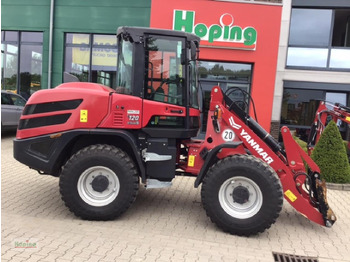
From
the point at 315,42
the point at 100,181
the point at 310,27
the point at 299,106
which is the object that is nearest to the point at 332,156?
the point at 100,181

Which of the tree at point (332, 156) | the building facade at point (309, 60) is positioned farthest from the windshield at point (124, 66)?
the building facade at point (309, 60)

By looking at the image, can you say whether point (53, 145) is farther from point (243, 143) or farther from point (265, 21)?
point (265, 21)

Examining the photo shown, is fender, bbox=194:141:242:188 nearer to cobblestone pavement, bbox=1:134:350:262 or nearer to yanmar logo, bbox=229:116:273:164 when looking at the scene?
yanmar logo, bbox=229:116:273:164

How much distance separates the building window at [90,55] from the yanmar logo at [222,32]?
2.94m

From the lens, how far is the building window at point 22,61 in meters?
12.4

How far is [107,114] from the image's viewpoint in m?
4.29

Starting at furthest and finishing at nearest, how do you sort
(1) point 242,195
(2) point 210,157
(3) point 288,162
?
(3) point 288,162, (2) point 210,157, (1) point 242,195

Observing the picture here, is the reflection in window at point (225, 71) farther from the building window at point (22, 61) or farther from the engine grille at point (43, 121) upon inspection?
the engine grille at point (43, 121)

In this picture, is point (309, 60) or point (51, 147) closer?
point (51, 147)

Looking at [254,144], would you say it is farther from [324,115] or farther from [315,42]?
[315,42]

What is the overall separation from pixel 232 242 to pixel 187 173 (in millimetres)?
1250

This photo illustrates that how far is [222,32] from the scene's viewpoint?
10.7 m

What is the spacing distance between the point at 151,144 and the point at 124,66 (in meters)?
1.22

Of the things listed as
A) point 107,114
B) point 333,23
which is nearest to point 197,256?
point 107,114
